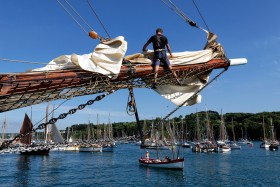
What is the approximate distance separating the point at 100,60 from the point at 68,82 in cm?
72

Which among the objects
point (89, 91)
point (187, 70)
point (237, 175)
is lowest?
point (237, 175)

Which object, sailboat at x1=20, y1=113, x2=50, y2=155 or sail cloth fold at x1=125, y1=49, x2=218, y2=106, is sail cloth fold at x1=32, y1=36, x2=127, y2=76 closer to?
sail cloth fold at x1=125, y1=49, x2=218, y2=106

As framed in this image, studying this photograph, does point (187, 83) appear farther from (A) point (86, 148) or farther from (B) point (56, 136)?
(A) point (86, 148)

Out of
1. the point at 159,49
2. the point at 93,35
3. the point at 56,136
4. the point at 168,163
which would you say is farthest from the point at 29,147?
the point at 159,49

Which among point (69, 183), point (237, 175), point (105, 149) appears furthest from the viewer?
point (105, 149)

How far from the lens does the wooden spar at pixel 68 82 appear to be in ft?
16.4

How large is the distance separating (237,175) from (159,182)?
865 cm

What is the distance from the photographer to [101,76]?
5.82m

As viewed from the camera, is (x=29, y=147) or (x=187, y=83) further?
(x=29, y=147)

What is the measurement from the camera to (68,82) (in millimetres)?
5555

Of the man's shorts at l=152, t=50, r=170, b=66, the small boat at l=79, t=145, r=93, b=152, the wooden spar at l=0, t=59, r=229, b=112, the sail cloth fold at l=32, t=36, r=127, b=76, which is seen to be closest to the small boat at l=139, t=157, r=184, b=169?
the wooden spar at l=0, t=59, r=229, b=112

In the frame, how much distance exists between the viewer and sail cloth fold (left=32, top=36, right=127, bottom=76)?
5.68 meters

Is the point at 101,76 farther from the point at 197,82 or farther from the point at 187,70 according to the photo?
the point at 197,82

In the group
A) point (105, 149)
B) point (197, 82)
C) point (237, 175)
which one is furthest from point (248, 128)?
point (197, 82)
